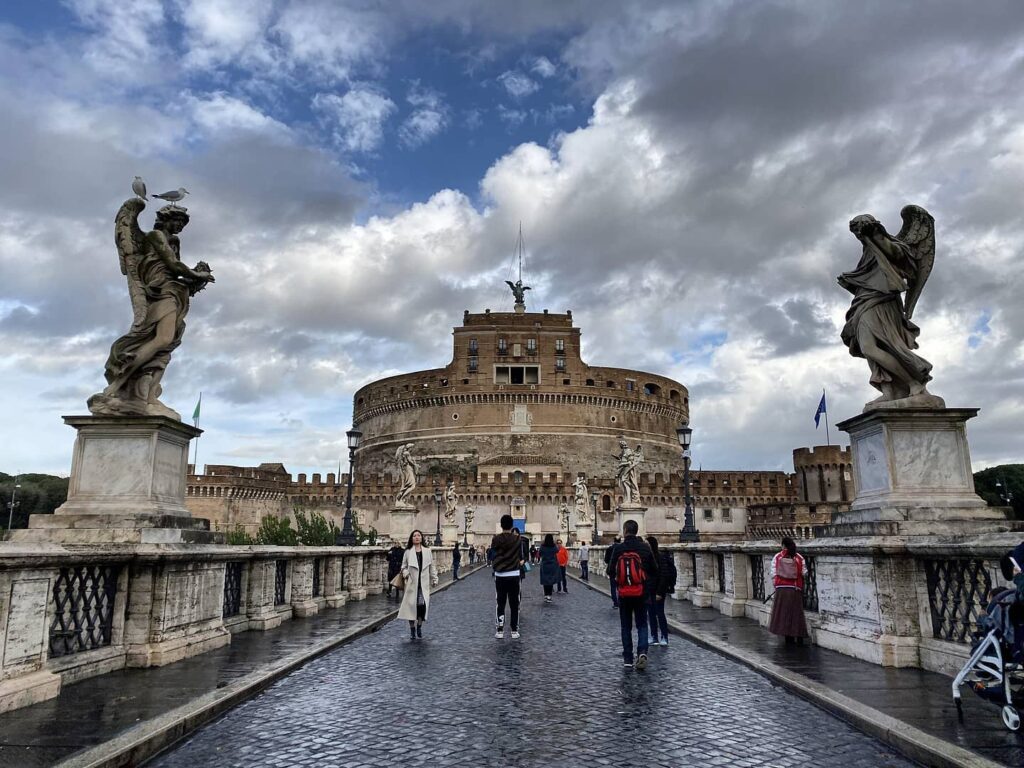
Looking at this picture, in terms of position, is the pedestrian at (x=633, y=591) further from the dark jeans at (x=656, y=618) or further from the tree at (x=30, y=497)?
the tree at (x=30, y=497)

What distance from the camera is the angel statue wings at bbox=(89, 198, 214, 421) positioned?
280 inches

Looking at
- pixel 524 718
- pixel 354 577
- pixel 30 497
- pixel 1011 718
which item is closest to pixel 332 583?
pixel 354 577

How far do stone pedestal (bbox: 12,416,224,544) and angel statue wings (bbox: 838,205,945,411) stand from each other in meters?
6.61

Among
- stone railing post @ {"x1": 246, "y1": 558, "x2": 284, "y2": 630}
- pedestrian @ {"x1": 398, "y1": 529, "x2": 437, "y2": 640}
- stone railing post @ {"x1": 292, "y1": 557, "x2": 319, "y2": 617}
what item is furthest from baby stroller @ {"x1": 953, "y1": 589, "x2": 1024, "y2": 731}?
stone railing post @ {"x1": 292, "y1": 557, "x2": 319, "y2": 617}

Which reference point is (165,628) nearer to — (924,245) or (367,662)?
(367,662)

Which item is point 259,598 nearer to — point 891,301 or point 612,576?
point 612,576

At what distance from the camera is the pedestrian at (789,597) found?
25.6 ft

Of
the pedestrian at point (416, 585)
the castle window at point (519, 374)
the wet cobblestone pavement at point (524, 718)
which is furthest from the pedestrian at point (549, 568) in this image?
the castle window at point (519, 374)

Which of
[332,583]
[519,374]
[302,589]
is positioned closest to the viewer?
[302,589]

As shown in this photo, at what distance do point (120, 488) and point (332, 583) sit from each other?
22.9 ft

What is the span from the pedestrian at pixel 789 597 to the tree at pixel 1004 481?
70.1m

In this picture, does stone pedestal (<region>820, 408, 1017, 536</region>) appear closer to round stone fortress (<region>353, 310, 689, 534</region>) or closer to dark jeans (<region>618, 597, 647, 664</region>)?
dark jeans (<region>618, 597, 647, 664</region>)

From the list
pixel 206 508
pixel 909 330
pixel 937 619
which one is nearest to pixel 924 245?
pixel 909 330

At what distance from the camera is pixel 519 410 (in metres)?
75.2
